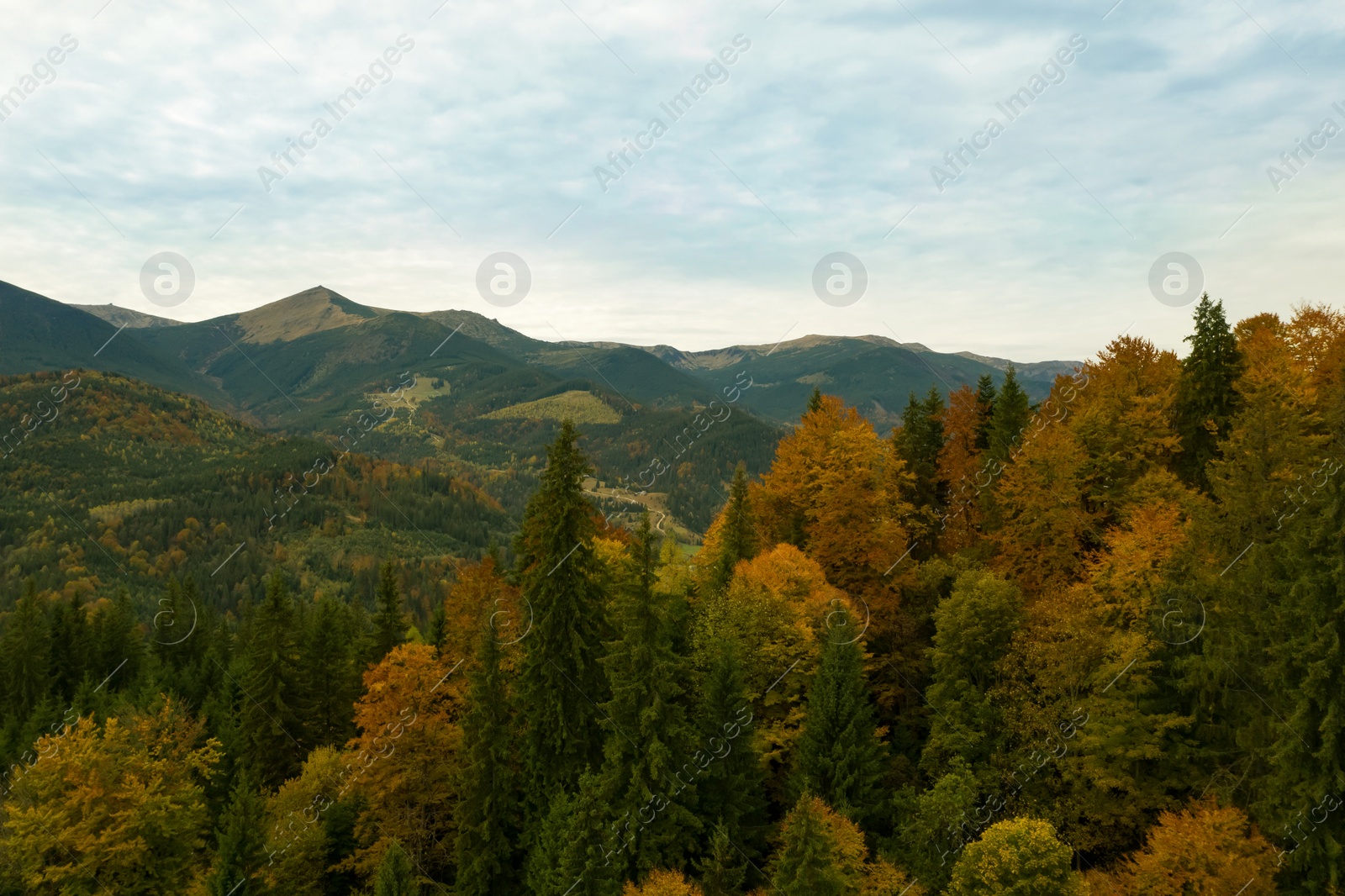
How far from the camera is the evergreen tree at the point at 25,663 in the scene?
67438 mm

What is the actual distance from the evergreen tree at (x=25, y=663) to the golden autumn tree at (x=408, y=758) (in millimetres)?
47275

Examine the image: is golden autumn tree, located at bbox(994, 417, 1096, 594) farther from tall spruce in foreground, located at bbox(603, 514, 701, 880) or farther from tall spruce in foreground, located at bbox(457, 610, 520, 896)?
tall spruce in foreground, located at bbox(457, 610, 520, 896)

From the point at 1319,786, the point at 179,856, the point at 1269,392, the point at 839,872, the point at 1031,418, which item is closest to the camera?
the point at 1319,786

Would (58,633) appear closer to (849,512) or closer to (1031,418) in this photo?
(849,512)

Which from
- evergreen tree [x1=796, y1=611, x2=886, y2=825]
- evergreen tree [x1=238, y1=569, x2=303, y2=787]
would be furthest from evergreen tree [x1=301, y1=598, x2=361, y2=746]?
evergreen tree [x1=796, y1=611, x2=886, y2=825]

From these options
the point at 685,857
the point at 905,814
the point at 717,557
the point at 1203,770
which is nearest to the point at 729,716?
the point at 685,857

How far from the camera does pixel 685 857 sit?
33500 millimetres

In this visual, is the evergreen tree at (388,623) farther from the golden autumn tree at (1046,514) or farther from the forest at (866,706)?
the golden autumn tree at (1046,514)

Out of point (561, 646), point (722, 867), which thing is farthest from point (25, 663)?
point (722, 867)

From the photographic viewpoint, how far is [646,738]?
33375 millimetres

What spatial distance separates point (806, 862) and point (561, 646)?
14.0 metres

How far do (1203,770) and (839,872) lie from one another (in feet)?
52.9

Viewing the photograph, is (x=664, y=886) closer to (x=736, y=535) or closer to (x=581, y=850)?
(x=581, y=850)

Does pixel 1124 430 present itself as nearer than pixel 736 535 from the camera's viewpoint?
Result: Yes
